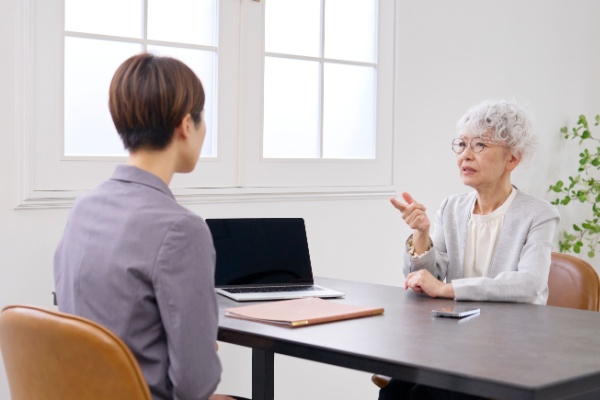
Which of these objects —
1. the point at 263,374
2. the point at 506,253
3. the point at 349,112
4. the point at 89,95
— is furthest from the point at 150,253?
the point at 349,112

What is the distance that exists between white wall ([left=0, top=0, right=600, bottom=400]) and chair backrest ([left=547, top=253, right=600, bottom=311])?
1.08 meters

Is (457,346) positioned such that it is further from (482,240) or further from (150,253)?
(482,240)

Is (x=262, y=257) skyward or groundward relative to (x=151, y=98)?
groundward

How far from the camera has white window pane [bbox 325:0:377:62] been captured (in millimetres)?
3578

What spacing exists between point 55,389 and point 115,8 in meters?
1.74

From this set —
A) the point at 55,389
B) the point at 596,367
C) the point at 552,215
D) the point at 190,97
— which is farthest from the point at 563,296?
the point at 55,389

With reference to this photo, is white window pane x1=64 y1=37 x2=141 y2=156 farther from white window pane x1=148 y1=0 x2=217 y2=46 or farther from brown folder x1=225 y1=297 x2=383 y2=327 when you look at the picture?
brown folder x1=225 y1=297 x2=383 y2=327

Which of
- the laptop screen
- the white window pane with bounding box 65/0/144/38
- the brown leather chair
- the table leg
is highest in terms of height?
the white window pane with bounding box 65/0/144/38

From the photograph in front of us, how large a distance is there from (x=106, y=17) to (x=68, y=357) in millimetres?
1723

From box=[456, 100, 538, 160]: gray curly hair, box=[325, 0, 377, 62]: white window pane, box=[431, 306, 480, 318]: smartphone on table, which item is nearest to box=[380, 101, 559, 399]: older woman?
box=[456, 100, 538, 160]: gray curly hair

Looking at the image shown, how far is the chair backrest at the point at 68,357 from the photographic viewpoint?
139 centimetres

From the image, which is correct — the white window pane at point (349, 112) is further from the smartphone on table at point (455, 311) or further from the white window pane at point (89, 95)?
the smartphone on table at point (455, 311)

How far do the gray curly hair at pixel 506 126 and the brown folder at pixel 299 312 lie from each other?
2.80 ft

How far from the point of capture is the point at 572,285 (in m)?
2.63
